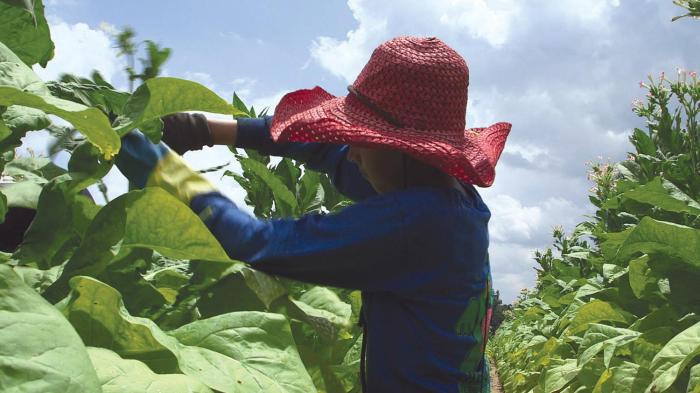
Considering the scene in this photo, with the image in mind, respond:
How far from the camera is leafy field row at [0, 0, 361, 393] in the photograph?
0.68 m

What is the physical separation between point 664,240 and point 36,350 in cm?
306

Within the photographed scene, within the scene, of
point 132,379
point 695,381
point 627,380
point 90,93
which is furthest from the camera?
point 627,380

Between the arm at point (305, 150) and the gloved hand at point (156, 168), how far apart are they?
20.8 inches

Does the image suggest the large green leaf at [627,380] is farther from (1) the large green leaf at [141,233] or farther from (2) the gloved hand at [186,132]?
(1) the large green leaf at [141,233]

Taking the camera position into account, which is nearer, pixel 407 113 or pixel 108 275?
pixel 108 275

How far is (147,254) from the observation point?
4.30ft

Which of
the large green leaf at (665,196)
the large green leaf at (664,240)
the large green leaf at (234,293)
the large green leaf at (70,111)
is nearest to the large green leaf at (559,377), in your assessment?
the large green leaf at (665,196)

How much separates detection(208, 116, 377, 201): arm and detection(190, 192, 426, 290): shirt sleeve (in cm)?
50

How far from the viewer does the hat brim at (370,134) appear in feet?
5.68

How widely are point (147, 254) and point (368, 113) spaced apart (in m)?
0.75

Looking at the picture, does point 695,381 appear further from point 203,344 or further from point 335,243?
point 203,344

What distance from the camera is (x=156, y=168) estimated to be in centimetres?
146

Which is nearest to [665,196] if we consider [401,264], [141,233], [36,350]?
[401,264]

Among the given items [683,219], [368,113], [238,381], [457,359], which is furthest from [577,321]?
[238,381]
